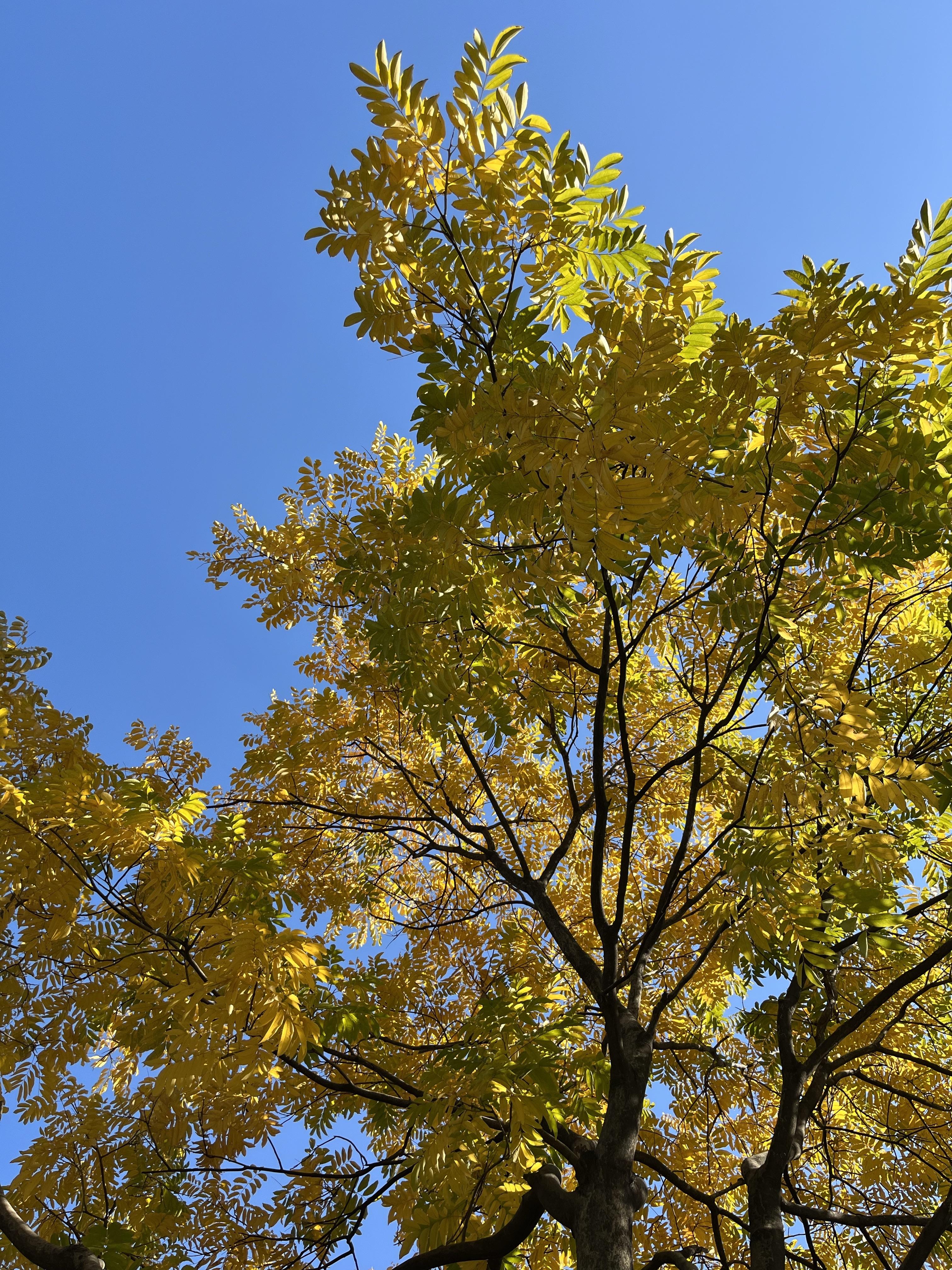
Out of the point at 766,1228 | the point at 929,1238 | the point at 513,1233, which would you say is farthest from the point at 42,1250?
the point at 929,1238

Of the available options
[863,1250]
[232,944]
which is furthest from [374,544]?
[863,1250]

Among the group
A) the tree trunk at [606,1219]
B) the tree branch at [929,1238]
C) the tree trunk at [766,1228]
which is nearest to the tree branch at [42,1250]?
the tree trunk at [606,1219]

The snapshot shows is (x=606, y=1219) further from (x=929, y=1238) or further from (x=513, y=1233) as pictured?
(x=929, y=1238)

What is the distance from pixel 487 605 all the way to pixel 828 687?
165cm

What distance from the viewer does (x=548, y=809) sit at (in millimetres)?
6660

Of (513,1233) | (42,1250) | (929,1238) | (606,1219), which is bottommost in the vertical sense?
(42,1250)

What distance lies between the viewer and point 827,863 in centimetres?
358

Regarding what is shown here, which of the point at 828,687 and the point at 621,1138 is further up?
the point at 828,687

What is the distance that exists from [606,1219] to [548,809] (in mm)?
3137

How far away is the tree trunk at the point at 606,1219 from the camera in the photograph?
146 inches

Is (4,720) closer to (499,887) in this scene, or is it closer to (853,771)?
(853,771)

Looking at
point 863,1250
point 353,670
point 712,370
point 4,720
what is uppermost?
point 353,670

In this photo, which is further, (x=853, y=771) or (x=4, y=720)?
(x=4, y=720)

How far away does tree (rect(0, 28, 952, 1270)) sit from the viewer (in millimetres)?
2760
